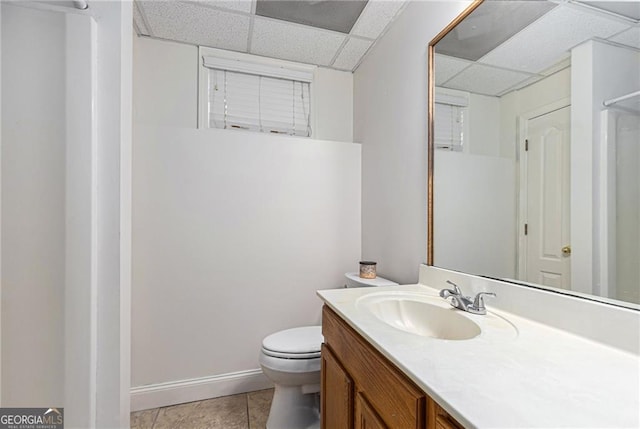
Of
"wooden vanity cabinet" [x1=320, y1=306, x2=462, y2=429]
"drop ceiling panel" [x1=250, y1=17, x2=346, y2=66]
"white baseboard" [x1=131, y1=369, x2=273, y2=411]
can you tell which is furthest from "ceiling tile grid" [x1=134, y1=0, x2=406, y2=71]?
"white baseboard" [x1=131, y1=369, x2=273, y2=411]

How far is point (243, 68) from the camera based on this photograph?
2111 millimetres

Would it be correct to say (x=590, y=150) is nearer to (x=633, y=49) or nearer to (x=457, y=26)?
(x=633, y=49)

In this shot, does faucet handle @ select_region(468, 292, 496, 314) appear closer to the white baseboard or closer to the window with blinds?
the window with blinds

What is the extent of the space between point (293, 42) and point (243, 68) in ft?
1.37

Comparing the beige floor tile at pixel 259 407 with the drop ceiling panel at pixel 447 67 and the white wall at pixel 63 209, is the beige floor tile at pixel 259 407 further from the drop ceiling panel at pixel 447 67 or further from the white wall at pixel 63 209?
the drop ceiling panel at pixel 447 67

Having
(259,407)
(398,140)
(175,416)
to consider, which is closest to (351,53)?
(398,140)

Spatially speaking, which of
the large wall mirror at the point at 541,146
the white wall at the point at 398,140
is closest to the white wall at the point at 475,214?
the large wall mirror at the point at 541,146

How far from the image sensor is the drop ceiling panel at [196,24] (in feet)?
5.44

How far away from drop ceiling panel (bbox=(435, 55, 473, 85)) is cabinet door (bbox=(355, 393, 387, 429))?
1.39 m

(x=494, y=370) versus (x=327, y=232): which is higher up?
(x=327, y=232)

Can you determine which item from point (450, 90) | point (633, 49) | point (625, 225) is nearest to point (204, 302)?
point (450, 90)

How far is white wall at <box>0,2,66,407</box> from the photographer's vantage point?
0.73 meters

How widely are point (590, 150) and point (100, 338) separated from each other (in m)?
1.51

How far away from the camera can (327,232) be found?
2.18 m
